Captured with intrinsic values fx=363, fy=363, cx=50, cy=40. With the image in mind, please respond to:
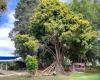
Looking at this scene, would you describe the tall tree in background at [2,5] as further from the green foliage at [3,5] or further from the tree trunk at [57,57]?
the tree trunk at [57,57]

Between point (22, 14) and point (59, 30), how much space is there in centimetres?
1190

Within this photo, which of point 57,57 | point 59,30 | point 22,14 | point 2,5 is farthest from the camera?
point 22,14

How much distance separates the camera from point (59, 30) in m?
33.2

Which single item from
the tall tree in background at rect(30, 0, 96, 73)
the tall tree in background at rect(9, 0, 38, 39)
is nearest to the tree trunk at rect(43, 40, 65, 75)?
the tall tree in background at rect(30, 0, 96, 73)

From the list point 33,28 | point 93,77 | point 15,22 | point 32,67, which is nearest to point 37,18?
point 33,28

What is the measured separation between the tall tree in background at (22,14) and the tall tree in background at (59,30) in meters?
8.10

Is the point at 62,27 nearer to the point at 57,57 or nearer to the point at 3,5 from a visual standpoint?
the point at 57,57

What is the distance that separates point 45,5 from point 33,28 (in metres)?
2.55

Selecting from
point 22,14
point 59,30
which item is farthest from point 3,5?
point 22,14

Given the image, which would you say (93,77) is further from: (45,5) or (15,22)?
(15,22)

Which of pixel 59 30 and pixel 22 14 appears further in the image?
pixel 22 14

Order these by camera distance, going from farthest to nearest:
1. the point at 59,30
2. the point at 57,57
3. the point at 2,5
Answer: the point at 57,57 < the point at 59,30 < the point at 2,5

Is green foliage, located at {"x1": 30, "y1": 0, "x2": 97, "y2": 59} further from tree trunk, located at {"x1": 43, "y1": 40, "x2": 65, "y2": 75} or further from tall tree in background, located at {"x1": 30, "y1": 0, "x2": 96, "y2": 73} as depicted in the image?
tree trunk, located at {"x1": 43, "y1": 40, "x2": 65, "y2": 75}

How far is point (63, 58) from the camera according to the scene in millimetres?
35688
